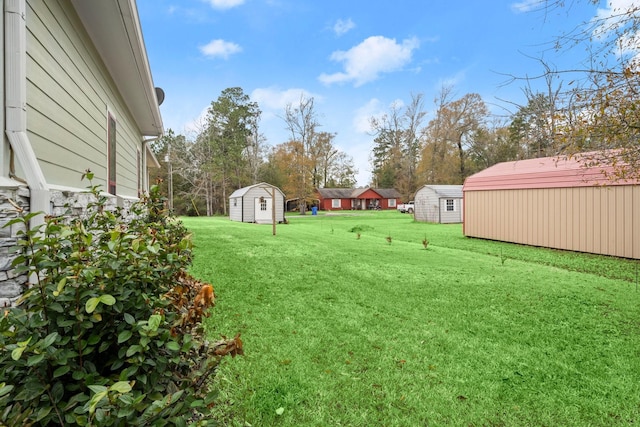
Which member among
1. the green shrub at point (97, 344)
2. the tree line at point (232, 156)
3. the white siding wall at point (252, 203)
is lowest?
the green shrub at point (97, 344)

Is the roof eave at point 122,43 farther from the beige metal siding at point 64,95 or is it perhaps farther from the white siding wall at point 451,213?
the white siding wall at point 451,213

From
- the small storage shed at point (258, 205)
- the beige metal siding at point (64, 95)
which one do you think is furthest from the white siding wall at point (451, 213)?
the beige metal siding at point (64, 95)

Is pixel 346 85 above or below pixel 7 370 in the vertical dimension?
above

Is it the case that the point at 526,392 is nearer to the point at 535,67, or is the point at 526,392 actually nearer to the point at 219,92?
the point at 535,67

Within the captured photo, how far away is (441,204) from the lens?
2206 centimetres

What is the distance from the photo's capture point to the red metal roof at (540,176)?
861 cm

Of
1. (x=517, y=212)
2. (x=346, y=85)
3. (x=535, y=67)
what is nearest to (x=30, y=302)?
(x=535, y=67)

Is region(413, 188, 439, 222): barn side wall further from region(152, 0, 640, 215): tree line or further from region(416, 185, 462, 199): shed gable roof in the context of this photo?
region(152, 0, 640, 215): tree line

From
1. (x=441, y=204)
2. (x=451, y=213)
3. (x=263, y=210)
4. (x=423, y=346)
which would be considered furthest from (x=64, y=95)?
(x=451, y=213)

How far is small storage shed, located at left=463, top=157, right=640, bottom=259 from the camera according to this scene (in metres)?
8.23

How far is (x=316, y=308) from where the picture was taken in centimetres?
420

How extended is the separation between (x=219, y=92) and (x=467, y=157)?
2770 cm

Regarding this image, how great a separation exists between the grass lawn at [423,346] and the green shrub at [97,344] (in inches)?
39.7

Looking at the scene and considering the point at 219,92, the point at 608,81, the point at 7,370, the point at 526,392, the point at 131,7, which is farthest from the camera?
the point at 219,92
